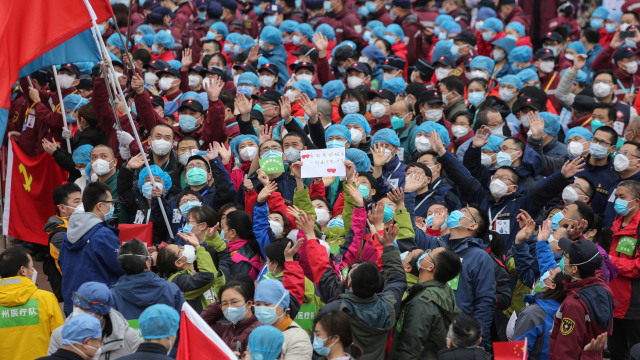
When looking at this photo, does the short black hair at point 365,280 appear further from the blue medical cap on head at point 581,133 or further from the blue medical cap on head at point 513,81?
the blue medical cap on head at point 513,81

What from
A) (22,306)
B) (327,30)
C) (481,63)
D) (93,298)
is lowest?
(481,63)

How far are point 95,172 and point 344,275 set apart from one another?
13.1 ft

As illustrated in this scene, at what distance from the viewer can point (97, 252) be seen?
7520 millimetres

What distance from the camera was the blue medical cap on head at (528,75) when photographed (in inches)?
539

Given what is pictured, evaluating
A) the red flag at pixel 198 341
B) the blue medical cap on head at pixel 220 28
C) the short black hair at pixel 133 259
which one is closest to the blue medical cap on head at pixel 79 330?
the red flag at pixel 198 341

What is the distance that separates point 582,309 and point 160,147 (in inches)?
211

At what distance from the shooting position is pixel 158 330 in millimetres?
5824

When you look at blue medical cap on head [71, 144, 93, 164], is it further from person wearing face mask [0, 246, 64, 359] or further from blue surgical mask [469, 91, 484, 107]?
blue surgical mask [469, 91, 484, 107]

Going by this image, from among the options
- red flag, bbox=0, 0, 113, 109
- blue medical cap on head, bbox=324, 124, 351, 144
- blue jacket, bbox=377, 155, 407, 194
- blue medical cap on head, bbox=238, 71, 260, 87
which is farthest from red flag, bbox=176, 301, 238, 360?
blue medical cap on head, bbox=238, 71, 260, 87

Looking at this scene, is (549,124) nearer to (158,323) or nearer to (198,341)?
(198,341)

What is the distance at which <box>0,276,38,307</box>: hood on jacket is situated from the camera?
276 inches

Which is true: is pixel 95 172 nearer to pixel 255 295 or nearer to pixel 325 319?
pixel 255 295

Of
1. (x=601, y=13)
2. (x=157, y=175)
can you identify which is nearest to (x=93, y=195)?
(x=157, y=175)

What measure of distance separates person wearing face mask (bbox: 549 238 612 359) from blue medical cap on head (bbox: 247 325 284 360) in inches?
95.6
